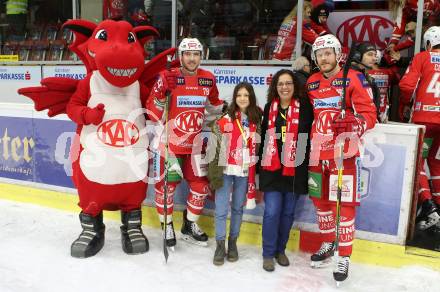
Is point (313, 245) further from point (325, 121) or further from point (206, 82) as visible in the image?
point (206, 82)

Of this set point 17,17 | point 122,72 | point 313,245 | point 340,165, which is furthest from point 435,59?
point 17,17

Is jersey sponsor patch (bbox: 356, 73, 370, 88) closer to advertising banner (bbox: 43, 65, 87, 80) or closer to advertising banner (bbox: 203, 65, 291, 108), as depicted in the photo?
advertising banner (bbox: 203, 65, 291, 108)

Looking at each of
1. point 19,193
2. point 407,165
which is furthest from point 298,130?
point 19,193

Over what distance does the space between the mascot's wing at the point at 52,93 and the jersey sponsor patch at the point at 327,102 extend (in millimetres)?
1750

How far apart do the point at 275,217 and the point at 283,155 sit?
1.36 ft

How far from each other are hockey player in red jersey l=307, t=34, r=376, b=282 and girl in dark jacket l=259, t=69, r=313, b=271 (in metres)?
0.07

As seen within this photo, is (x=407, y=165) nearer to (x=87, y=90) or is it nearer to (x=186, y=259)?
(x=186, y=259)

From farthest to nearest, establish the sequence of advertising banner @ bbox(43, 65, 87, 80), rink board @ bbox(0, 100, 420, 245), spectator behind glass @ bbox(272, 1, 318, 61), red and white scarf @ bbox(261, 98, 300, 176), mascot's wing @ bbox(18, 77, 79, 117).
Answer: advertising banner @ bbox(43, 65, 87, 80) → spectator behind glass @ bbox(272, 1, 318, 61) → mascot's wing @ bbox(18, 77, 79, 117) → rink board @ bbox(0, 100, 420, 245) → red and white scarf @ bbox(261, 98, 300, 176)

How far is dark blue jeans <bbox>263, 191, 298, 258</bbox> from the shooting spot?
9.97 ft

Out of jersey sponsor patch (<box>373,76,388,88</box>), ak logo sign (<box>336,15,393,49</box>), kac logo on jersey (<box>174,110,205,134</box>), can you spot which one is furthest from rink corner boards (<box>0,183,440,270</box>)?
ak logo sign (<box>336,15,393,49</box>)

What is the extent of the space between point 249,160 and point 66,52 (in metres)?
4.70

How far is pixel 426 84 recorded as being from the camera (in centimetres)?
384

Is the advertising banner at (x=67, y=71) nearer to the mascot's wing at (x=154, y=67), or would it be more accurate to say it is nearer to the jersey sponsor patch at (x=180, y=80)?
the mascot's wing at (x=154, y=67)

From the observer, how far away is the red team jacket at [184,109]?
3.33 meters
